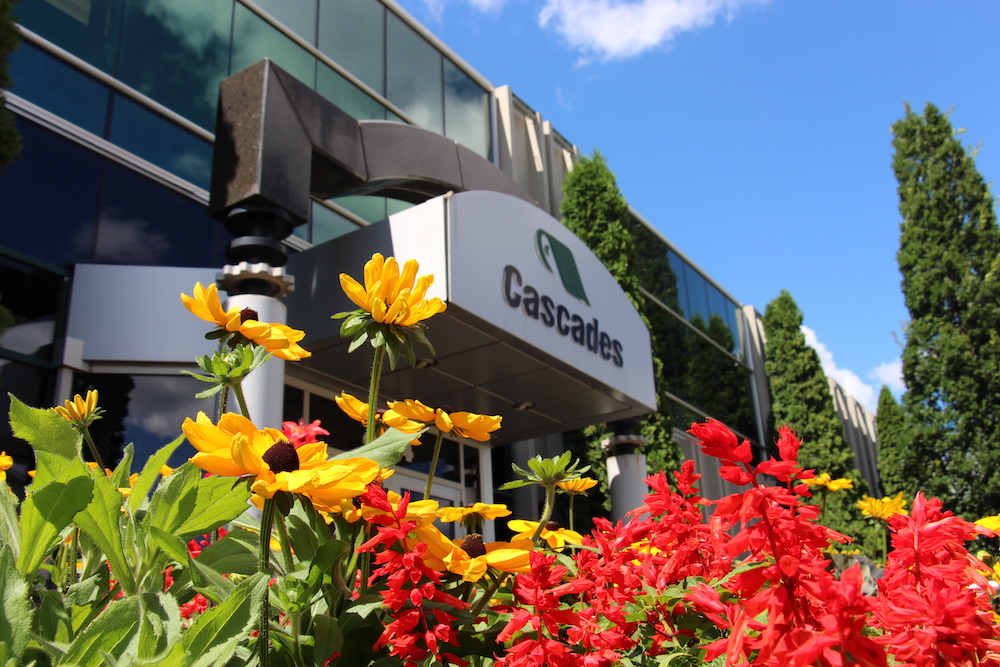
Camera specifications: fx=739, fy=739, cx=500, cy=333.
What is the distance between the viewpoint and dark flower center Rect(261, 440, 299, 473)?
2.85 ft

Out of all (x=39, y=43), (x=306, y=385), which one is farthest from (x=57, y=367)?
(x=39, y=43)

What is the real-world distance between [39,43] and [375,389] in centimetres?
745

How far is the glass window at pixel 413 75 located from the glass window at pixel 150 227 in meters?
3.94

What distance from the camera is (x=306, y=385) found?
25.3ft

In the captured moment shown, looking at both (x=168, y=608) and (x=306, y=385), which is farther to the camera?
(x=306, y=385)

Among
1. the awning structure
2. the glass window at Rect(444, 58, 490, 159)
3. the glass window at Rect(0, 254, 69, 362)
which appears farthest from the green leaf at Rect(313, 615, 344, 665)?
the glass window at Rect(444, 58, 490, 159)

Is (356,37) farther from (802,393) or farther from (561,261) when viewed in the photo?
(802,393)

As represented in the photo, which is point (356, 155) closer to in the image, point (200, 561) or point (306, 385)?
point (306, 385)

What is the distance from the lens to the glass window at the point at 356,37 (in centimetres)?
983

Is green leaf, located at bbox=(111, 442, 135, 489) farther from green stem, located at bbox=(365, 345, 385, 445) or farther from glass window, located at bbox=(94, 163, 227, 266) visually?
glass window, located at bbox=(94, 163, 227, 266)

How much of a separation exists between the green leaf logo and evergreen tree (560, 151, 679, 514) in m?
4.11

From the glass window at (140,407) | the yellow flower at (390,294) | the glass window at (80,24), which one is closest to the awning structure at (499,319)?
the glass window at (140,407)

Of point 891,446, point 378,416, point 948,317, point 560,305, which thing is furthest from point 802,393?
point 378,416

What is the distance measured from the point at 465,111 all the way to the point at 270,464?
11.6 metres
